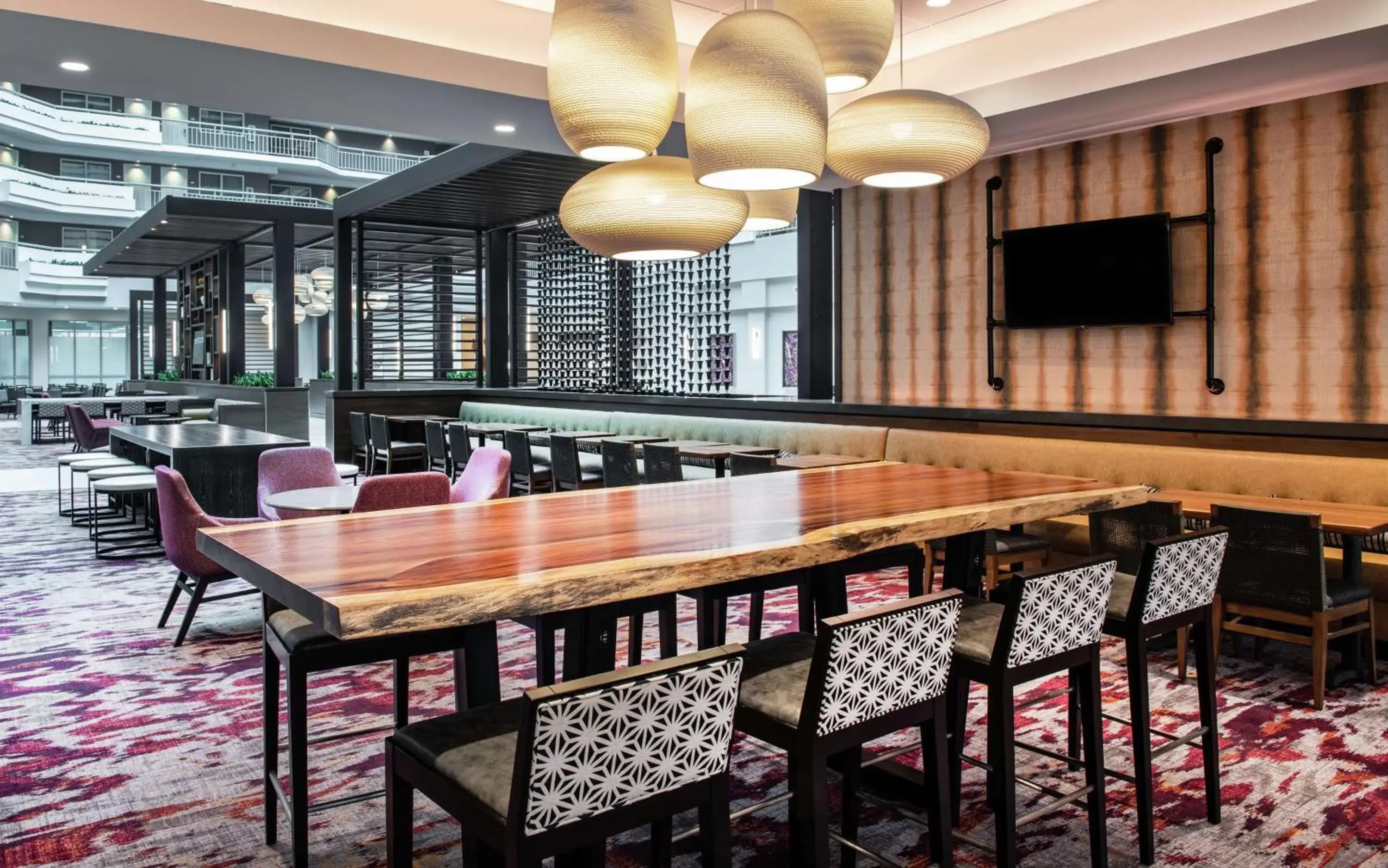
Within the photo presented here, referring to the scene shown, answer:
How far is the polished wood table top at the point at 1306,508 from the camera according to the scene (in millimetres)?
3908

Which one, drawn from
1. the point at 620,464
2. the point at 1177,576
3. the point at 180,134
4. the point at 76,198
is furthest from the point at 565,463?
the point at 180,134

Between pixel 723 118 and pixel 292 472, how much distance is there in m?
4.06

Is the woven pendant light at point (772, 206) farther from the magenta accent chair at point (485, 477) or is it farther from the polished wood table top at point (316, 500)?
the polished wood table top at point (316, 500)

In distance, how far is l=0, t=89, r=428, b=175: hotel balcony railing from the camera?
83.9ft

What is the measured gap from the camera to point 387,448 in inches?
411

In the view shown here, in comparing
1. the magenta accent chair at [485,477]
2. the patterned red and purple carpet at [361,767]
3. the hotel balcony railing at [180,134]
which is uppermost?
the hotel balcony railing at [180,134]

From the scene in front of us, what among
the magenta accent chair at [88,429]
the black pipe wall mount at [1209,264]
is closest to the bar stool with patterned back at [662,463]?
the black pipe wall mount at [1209,264]

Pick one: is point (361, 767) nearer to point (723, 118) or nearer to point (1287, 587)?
point (723, 118)

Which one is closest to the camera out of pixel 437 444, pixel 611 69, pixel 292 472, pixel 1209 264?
pixel 611 69

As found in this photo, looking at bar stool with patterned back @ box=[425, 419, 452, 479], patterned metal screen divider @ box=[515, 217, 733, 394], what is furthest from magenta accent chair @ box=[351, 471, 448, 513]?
patterned metal screen divider @ box=[515, 217, 733, 394]

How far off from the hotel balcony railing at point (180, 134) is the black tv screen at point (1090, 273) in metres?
21.0

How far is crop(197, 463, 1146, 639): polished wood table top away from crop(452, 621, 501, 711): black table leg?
0.62ft

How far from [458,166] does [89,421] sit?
7146 mm

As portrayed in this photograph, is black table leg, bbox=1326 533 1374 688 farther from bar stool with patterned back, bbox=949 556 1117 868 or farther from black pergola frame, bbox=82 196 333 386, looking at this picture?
black pergola frame, bbox=82 196 333 386
